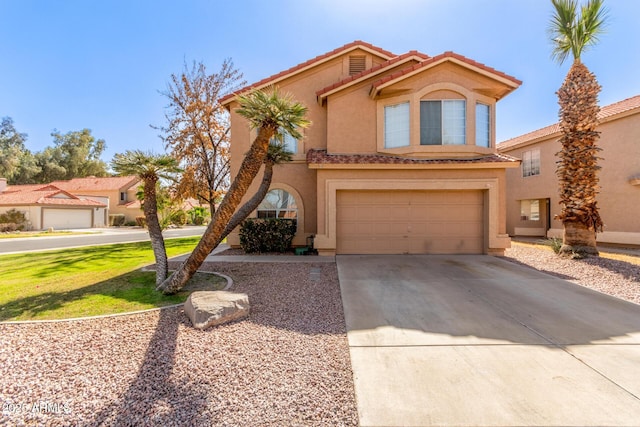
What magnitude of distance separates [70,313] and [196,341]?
3216 millimetres

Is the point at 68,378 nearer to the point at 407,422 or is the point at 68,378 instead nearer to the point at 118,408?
the point at 118,408

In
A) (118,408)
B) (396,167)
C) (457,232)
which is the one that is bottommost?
(118,408)

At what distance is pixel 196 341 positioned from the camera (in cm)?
464

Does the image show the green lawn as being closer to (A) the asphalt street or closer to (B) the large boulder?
(B) the large boulder

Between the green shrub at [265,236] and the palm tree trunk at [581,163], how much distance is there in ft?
35.8

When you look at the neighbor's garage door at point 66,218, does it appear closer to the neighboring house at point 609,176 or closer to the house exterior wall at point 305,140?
the house exterior wall at point 305,140

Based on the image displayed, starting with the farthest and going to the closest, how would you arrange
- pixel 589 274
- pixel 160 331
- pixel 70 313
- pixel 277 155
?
pixel 277 155 → pixel 589 274 → pixel 70 313 → pixel 160 331

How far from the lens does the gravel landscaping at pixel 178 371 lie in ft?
10.0

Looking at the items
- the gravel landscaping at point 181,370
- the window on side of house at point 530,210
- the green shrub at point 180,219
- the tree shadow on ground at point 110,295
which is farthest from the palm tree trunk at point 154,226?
the green shrub at point 180,219

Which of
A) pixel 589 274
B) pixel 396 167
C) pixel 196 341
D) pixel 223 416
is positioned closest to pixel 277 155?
pixel 396 167

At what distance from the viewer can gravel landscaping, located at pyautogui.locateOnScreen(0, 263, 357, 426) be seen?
3055 mm

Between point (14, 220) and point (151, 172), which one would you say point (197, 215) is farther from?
point (151, 172)

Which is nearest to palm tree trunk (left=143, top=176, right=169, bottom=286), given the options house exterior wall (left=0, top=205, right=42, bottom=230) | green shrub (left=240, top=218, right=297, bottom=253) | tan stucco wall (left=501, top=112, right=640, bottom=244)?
green shrub (left=240, top=218, right=297, bottom=253)

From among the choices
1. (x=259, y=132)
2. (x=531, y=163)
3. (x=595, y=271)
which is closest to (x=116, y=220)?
(x=259, y=132)
